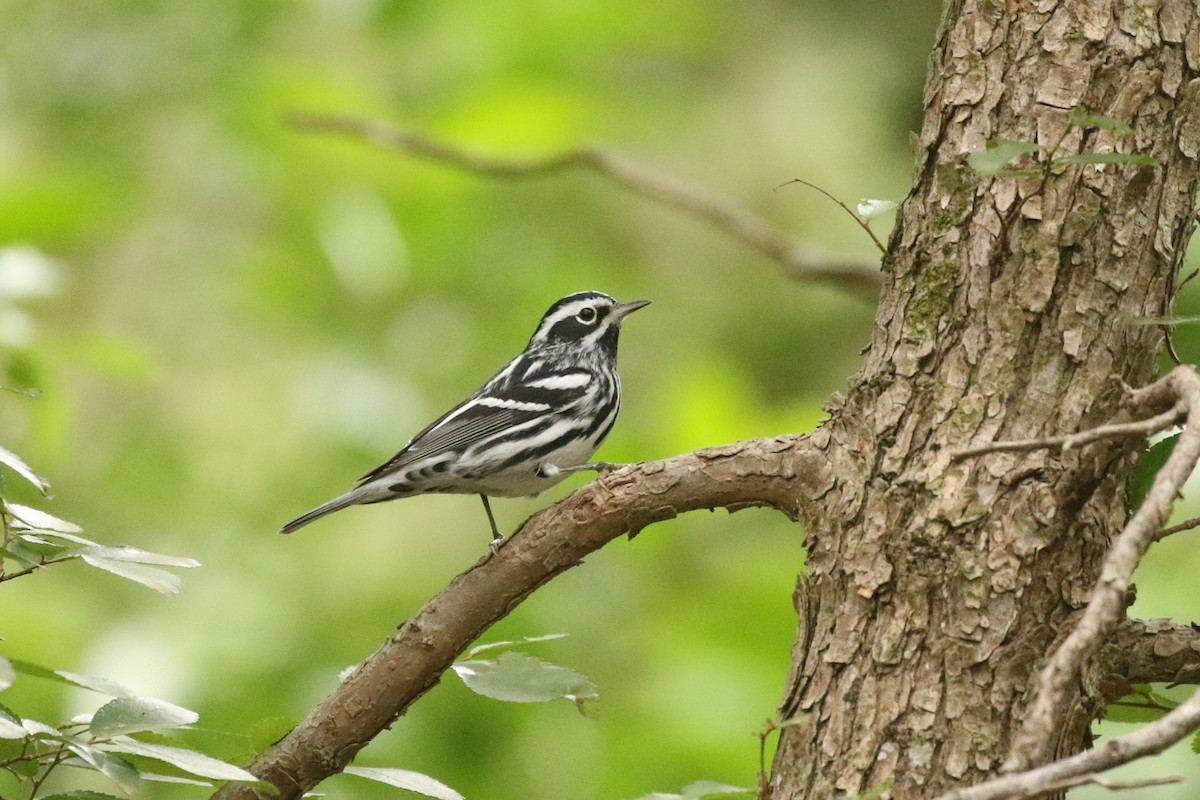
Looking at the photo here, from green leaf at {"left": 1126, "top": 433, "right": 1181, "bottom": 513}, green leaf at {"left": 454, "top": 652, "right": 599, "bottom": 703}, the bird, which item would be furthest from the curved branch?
the bird

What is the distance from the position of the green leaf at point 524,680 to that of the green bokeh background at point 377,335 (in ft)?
5.31

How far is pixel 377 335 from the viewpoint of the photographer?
7.45 meters

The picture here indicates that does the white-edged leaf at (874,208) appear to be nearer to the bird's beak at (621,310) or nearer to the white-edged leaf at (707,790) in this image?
the white-edged leaf at (707,790)

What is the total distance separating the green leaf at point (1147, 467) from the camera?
2533 millimetres

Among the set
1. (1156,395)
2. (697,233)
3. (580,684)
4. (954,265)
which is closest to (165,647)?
(580,684)

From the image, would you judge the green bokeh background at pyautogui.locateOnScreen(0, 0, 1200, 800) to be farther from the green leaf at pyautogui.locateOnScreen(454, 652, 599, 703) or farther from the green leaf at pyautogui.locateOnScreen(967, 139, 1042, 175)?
the green leaf at pyautogui.locateOnScreen(967, 139, 1042, 175)

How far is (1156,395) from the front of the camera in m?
2.24

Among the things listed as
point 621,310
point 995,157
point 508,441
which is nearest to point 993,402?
point 995,157

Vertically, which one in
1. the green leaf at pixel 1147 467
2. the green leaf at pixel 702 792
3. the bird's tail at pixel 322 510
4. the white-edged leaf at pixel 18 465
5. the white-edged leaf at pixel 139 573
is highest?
the bird's tail at pixel 322 510

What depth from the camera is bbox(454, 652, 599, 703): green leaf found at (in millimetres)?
2533

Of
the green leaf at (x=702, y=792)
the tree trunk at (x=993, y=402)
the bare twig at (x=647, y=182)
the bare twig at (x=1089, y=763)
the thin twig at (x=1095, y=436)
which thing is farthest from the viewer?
the bare twig at (x=647, y=182)

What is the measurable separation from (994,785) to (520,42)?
5.61 m

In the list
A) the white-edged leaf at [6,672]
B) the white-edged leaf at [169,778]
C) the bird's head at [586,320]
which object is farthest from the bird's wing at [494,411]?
the white-edged leaf at [6,672]

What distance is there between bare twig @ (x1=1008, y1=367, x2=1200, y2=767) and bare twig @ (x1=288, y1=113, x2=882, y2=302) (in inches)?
131
